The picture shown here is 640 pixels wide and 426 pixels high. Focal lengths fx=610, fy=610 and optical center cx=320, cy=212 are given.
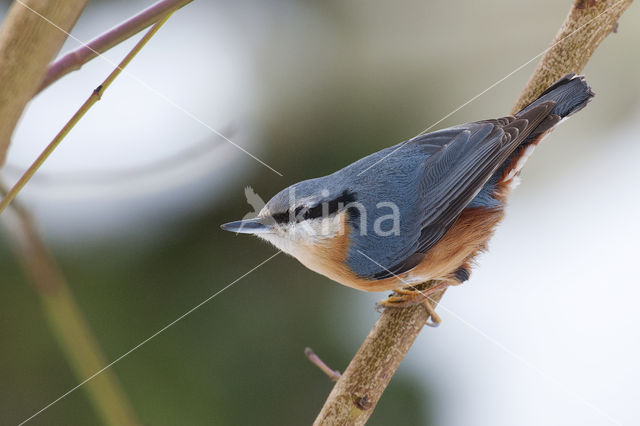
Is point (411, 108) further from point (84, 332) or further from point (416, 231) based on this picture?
point (84, 332)

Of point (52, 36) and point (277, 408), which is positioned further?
point (277, 408)

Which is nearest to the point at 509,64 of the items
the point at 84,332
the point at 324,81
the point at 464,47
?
the point at 464,47

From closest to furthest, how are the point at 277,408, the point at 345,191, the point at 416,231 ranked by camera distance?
the point at 345,191 → the point at 416,231 → the point at 277,408

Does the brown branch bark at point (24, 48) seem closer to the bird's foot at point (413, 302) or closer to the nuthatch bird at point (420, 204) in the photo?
the nuthatch bird at point (420, 204)

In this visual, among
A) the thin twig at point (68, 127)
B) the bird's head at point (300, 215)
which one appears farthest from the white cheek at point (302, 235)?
the thin twig at point (68, 127)

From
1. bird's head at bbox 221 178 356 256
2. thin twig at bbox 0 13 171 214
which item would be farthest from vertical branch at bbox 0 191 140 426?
bird's head at bbox 221 178 356 256

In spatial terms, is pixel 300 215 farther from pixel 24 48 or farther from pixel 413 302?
pixel 24 48

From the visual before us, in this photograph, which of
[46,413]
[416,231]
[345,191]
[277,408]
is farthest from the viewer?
→ [277,408]

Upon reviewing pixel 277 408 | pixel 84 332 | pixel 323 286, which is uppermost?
pixel 84 332
